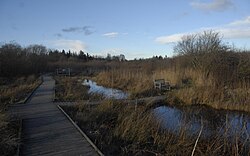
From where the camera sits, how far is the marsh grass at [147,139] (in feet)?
21.3

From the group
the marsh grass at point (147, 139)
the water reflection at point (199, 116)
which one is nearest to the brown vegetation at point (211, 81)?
the water reflection at point (199, 116)

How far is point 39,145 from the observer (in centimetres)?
645

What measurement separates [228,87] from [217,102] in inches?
106

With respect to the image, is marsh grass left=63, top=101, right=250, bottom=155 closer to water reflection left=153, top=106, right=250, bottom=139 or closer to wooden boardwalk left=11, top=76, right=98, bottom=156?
wooden boardwalk left=11, top=76, right=98, bottom=156

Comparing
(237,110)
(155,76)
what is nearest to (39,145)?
(237,110)

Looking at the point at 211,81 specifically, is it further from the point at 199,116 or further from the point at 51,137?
the point at 51,137

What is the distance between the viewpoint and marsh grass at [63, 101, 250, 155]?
648cm

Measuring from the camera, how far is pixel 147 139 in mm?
7336

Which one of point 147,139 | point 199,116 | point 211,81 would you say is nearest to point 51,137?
point 147,139

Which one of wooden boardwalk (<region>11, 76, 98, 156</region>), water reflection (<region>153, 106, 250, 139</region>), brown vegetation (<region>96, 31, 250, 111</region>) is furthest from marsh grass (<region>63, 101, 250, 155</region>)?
brown vegetation (<region>96, 31, 250, 111</region>)

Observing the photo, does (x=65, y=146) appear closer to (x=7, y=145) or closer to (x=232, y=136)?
(x=7, y=145)

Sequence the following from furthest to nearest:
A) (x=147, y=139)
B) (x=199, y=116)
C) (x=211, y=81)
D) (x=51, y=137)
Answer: (x=211, y=81)
(x=199, y=116)
(x=147, y=139)
(x=51, y=137)

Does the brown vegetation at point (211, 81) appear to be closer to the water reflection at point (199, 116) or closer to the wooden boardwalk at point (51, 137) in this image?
the water reflection at point (199, 116)

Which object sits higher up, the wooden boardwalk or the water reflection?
the wooden boardwalk
